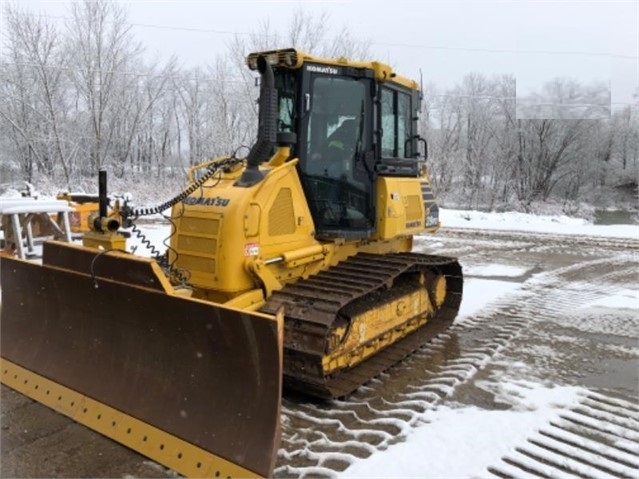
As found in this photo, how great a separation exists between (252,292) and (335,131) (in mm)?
1711

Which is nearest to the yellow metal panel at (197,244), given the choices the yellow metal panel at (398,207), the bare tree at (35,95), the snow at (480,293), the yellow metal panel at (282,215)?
the yellow metal panel at (282,215)

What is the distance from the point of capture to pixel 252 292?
14.9ft

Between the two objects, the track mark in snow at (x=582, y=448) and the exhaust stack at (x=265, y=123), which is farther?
the exhaust stack at (x=265, y=123)

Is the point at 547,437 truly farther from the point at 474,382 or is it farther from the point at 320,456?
the point at 320,456

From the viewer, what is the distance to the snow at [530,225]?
17.6 meters

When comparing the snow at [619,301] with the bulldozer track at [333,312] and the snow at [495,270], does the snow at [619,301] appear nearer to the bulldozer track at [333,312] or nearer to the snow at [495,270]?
the snow at [495,270]

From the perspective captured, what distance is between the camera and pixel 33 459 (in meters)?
3.57

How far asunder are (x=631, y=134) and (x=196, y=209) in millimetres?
34192

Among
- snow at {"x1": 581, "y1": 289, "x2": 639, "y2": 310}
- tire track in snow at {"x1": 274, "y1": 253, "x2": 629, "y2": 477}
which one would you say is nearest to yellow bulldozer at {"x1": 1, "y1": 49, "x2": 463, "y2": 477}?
tire track in snow at {"x1": 274, "y1": 253, "x2": 629, "y2": 477}

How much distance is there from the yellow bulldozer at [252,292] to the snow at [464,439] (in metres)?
0.72

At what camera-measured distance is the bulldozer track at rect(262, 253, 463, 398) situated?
13.5 ft

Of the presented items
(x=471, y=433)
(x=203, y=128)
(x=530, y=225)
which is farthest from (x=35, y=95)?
(x=471, y=433)

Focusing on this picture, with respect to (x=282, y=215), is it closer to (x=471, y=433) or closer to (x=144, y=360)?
(x=144, y=360)

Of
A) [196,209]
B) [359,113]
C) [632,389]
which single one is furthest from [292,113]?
[632,389]
